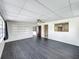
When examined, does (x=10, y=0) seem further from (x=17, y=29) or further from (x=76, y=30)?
(x=17, y=29)

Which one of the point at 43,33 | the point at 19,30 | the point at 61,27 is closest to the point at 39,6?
the point at 61,27

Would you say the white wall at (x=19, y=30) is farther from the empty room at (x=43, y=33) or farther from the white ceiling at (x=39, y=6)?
the white ceiling at (x=39, y=6)

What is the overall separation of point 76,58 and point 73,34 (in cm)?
236

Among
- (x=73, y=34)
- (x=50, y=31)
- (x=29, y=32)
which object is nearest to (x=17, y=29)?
(x=29, y=32)

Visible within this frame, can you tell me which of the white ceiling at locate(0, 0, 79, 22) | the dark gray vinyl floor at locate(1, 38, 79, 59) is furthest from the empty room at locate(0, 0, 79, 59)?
the white ceiling at locate(0, 0, 79, 22)

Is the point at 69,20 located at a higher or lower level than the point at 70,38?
higher

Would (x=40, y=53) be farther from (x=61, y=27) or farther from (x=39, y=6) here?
(x=61, y=27)

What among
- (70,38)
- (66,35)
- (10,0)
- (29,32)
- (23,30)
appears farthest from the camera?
(29,32)

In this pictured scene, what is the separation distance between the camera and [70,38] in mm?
4438

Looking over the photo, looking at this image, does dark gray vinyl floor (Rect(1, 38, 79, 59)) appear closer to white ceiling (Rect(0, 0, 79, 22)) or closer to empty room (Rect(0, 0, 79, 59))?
empty room (Rect(0, 0, 79, 59))

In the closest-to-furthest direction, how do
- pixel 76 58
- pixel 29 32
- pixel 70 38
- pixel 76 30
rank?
pixel 76 58 → pixel 76 30 → pixel 70 38 → pixel 29 32

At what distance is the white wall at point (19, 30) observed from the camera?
580 centimetres

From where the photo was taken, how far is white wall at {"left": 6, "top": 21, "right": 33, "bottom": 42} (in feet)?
19.0

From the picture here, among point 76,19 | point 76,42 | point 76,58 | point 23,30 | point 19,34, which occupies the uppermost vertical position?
point 76,19
